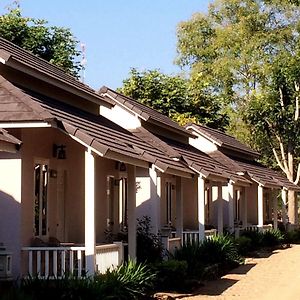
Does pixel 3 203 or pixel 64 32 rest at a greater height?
pixel 64 32

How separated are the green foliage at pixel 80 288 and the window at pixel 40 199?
2.28 metres

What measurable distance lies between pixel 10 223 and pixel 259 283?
25.0 feet

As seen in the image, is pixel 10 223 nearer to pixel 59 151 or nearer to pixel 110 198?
pixel 59 151

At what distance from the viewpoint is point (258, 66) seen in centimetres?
4581

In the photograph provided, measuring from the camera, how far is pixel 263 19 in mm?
46625

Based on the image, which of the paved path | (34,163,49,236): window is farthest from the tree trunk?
(34,163,49,236): window

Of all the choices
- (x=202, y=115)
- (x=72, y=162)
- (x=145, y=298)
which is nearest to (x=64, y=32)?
(x=202, y=115)

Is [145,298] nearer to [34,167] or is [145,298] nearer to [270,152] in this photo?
[34,167]

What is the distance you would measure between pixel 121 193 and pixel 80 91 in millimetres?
4439

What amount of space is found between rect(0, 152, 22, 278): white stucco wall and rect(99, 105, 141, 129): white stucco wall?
1042 cm

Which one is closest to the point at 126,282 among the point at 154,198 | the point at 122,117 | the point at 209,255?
the point at 154,198

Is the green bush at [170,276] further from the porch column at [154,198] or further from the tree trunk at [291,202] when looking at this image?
the tree trunk at [291,202]

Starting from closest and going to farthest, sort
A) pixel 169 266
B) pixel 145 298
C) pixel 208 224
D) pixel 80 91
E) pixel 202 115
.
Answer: pixel 145 298, pixel 169 266, pixel 80 91, pixel 208 224, pixel 202 115

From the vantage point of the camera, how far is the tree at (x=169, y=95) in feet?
159
